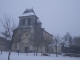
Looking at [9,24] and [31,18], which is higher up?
[31,18]

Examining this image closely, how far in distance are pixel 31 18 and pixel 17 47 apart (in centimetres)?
1237

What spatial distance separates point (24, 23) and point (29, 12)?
17.3ft

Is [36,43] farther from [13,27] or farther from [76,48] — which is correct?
[13,27]

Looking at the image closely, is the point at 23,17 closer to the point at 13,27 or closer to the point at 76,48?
the point at 76,48

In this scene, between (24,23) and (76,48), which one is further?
(24,23)

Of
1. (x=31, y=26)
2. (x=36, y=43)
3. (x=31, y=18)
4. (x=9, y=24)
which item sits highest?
(x=31, y=18)

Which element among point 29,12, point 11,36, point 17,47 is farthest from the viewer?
point 29,12

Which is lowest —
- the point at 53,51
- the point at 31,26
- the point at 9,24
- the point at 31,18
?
the point at 53,51

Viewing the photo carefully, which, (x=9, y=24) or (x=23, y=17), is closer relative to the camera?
(x=9, y=24)

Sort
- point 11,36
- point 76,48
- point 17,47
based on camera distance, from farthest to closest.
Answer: point 17,47, point 76,48, point 11,36

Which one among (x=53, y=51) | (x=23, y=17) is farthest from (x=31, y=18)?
(x=53, y=51)

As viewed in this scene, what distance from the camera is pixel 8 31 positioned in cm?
1442

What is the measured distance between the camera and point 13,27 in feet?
48.1

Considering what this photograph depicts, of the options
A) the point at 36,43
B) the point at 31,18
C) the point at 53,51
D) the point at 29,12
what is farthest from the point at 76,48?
the point at 29,12
